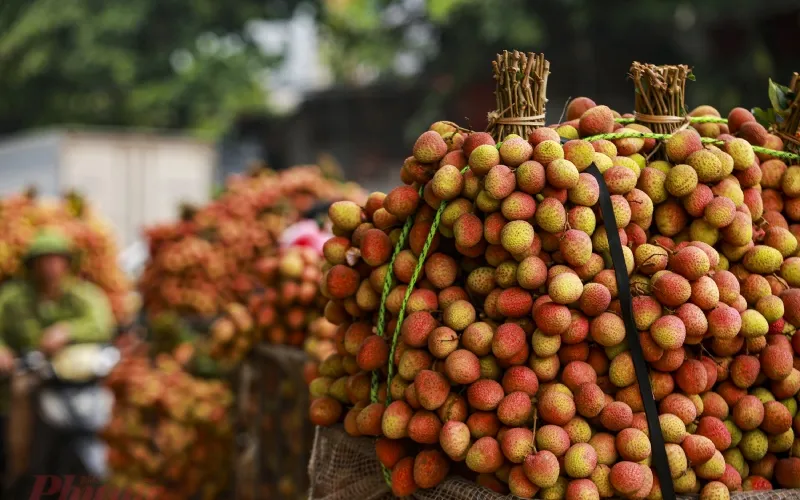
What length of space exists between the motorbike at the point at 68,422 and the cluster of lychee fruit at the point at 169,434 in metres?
0.24

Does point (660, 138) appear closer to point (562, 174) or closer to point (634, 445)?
point (562, 174)

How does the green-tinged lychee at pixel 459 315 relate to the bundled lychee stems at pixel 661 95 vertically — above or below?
below

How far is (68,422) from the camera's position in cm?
436

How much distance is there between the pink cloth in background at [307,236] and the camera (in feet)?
9.76

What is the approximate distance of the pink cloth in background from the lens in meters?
2.97

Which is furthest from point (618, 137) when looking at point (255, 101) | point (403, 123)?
point (255, 101)

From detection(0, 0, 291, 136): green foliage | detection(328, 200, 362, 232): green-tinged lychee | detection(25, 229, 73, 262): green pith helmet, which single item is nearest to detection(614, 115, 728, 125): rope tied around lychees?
detection(328, 200, 362, 232): green-tinged lychee

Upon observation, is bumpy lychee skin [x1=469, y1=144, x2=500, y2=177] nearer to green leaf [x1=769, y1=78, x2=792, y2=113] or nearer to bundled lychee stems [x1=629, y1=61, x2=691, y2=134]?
bundled lychee stems [x1=629, y1=61, x2=691, y2=134]

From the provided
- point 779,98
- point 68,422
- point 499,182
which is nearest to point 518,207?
point 499,182

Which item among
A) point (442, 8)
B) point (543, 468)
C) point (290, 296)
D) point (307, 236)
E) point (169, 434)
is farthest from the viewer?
point (442, 8)

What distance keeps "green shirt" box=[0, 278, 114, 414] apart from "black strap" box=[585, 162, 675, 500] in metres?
4.09

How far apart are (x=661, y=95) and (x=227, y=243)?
3126 millimetres

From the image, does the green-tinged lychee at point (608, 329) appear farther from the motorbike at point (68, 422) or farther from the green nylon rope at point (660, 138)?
the motorbike at point (68, 422)

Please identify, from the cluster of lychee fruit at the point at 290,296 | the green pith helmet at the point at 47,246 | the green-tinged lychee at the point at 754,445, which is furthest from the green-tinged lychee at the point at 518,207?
the green pith helmet at the point at 47,246
